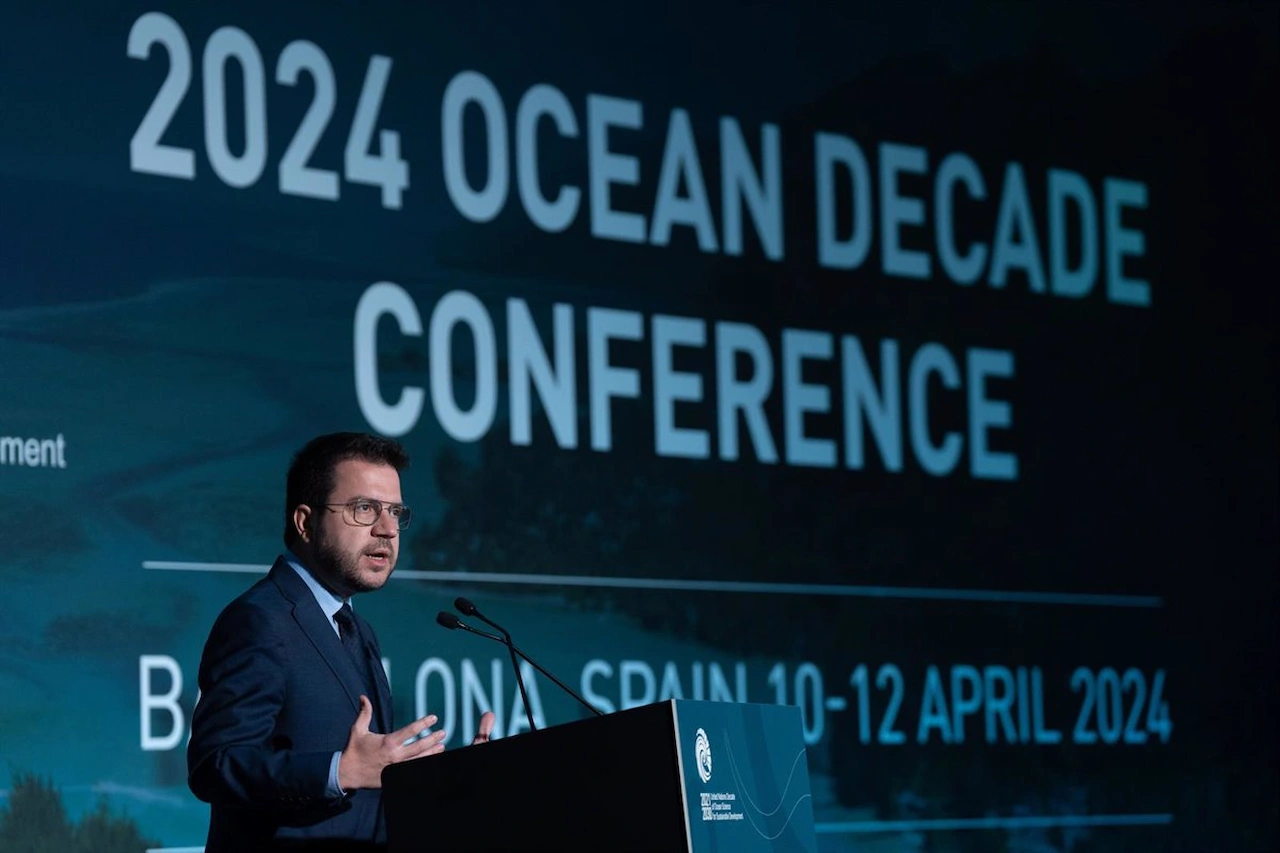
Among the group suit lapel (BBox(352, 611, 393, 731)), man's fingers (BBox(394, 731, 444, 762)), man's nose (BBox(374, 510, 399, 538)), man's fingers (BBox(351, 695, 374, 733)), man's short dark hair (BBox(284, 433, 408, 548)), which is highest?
man's short dark hair (BBox(284, 433, 408, 548))

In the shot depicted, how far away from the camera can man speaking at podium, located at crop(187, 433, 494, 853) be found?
3383 mm

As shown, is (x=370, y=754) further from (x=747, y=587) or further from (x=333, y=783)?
(x=747, y=587)

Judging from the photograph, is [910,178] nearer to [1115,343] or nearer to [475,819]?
[1115,343]

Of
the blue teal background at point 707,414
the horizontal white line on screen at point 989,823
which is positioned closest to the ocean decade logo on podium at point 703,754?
the blue teal background at point 707,414

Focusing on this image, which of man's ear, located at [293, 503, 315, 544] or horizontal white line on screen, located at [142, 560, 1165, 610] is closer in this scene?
man's ear, located at [293, 503, 315, 544]

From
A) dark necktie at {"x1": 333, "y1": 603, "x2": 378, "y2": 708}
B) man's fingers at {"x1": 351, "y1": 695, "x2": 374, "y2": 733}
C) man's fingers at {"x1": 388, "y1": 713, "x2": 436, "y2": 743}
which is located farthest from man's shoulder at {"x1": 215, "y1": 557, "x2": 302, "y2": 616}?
man's fingers at {"x1": 388, "y1": 713, "x2": 436, "y2": 743}

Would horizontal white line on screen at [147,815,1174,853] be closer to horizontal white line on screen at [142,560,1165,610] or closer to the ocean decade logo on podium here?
horizontal white line on screen at [142,560,1165,610]

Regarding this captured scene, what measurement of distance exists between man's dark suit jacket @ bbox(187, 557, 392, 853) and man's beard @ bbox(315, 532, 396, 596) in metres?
0.07

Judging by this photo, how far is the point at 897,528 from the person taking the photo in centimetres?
617

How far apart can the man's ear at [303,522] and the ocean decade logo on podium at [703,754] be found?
103cm

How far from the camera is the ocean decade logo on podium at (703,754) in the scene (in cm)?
310

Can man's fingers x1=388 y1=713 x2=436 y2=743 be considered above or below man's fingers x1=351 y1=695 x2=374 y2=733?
below

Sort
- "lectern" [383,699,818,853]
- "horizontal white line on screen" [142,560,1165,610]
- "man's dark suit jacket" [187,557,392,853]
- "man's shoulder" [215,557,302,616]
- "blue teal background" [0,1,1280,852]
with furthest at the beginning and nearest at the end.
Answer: "horizontal white line on screen" [142,560,1165,610]
"blue teal background" [0,1,1280,852]
"man's shoulder" [215,557,302,616]
"man's dark suit jacket" [187,557,392,853]
"lectern" [383,699,818,853]

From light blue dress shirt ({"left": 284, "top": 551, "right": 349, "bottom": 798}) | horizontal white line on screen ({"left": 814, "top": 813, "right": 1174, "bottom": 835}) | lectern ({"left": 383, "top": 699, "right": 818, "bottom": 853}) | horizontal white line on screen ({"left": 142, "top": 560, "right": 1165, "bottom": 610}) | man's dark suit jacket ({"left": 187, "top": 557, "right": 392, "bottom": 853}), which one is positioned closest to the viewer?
lectern ({"left": 383, "top": 699, "right": 818, "bottom": 853})
